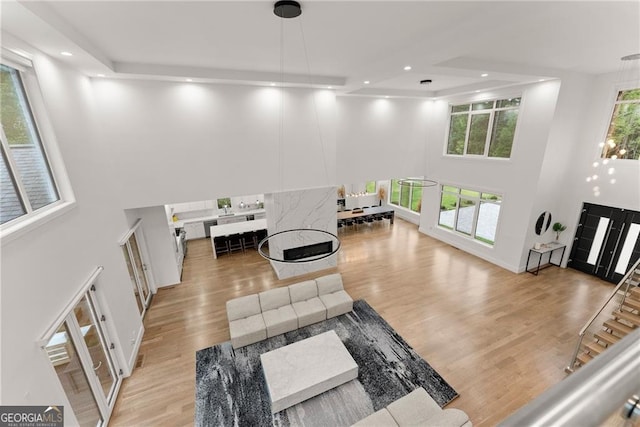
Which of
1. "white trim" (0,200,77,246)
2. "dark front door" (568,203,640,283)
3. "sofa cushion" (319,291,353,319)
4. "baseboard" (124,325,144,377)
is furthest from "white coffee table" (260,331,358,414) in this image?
"dark front door" (568,203,640,283)

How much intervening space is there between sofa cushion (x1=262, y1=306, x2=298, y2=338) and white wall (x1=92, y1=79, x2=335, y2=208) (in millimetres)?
3164

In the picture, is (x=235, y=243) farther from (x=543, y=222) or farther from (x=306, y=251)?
(x=543, y=222)

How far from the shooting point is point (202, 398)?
4453mm

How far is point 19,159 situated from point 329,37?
4.29 metres

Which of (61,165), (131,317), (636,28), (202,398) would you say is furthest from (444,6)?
(131,317)

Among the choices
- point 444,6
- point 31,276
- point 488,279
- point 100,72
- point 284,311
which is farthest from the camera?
point 488,279

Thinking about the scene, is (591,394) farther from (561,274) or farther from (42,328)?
(561,274)

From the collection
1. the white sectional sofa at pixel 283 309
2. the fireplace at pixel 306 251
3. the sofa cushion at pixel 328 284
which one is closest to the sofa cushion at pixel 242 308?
the white sectional sofa at pixel 283 309

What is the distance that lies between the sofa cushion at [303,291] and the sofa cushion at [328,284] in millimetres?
122

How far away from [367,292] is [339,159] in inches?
166

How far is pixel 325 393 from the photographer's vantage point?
449 cm

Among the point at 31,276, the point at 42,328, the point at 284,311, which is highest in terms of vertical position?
the point at 31,276

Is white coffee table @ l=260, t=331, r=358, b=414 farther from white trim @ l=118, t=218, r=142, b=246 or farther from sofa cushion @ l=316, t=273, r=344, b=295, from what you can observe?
white trim @ l=118, t=218, r=142, b=246

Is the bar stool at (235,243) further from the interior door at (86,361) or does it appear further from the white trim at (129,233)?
the interior door at (86,361)
